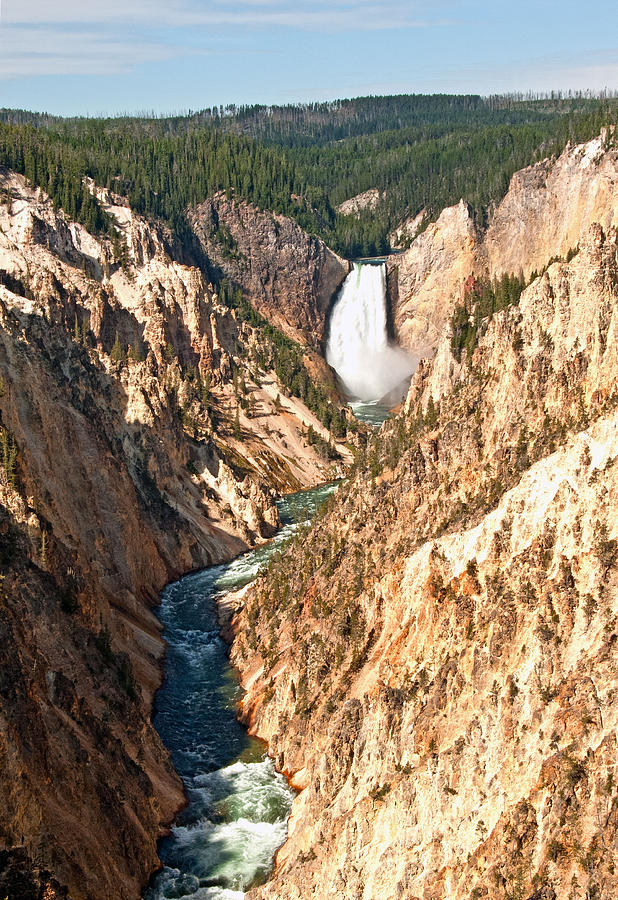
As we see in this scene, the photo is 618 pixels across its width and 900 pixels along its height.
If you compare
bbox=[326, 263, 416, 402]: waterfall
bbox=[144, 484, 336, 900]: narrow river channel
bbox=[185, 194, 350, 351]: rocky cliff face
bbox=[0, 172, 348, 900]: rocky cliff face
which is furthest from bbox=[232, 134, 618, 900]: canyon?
bbox=[185, 194, 350, 351]: rocky cliff face

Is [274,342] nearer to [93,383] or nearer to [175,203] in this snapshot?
[175,203]

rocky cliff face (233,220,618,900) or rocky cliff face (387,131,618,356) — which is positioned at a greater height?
rocky cliff face (387,131,618,356)

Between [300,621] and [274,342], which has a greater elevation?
[274,342]

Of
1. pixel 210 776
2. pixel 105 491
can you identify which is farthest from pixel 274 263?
pixel 210 776

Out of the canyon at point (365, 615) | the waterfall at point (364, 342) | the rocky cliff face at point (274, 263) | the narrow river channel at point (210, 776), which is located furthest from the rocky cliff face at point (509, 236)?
the narrow river channel at point (210, 776)

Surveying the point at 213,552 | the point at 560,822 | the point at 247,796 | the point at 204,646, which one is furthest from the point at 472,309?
the point at 560,822

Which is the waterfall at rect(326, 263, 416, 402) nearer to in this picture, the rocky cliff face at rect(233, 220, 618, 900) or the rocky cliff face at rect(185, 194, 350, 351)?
the rocky cliff face at rect(185, 194, 350, 351)

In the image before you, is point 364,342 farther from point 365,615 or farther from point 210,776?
point 210,776
